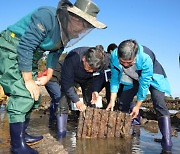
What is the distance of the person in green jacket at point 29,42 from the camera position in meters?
3.18

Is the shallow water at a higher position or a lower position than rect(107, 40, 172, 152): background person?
lower

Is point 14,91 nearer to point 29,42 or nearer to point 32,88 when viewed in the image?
point 32,88

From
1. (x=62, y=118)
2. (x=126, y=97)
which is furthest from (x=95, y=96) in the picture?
(x=62, y=118)

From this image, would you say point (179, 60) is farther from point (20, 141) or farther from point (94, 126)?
point (20, 141)

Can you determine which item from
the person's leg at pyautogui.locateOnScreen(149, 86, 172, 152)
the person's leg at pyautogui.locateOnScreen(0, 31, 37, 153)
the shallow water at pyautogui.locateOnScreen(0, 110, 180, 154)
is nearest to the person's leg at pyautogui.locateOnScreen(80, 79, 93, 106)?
the shallow water at pyautogui.locateOnScreen(0, 110, 180, 154)

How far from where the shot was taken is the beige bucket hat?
318 centimetres

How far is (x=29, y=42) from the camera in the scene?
10.3 feet

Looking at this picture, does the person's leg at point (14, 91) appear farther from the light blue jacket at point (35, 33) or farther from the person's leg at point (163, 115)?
the person's leg at point (163, 115)

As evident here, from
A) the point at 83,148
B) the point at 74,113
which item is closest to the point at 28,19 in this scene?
the point at 83,148

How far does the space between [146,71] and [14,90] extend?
7.13ft

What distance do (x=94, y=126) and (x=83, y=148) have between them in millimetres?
914

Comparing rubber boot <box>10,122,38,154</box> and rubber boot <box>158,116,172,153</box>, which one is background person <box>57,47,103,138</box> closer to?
rubber boot <box>158,116,172,153</box>

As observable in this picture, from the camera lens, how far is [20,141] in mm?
3422

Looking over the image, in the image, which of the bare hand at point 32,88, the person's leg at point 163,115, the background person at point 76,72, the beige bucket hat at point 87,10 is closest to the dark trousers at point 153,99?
the person's leg at point 163,115
